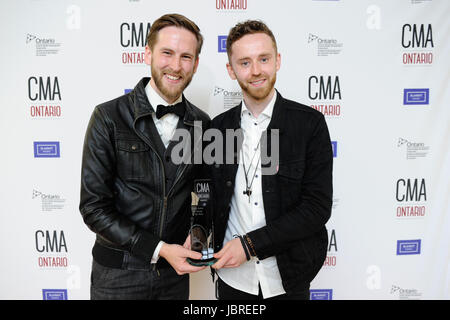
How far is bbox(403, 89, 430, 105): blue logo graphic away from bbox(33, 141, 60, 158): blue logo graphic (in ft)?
8.12

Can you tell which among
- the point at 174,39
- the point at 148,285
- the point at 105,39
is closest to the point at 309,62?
the point at 174,39

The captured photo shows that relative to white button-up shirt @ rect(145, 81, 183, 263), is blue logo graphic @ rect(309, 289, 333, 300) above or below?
below

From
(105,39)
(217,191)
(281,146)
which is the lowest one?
(217,191)

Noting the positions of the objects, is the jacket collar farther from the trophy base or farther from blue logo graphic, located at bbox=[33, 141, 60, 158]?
blue logo graphic, located at bbox=[33, 141, 60, 158]

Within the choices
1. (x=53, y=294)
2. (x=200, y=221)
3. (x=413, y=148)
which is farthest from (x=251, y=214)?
(x=53, y=294)

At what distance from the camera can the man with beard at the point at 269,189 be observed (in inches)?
55.0

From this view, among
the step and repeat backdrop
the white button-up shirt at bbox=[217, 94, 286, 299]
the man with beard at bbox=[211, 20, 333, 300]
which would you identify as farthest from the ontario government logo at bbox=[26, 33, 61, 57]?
the white button-up shirt at bbox=[217, 94, 286, 299]

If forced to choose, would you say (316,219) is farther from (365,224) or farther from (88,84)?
(88,84)

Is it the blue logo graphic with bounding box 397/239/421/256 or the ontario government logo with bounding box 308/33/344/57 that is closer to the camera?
the ontario government logo with bounding box 308/33/344/57

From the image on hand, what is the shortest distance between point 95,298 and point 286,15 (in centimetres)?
202

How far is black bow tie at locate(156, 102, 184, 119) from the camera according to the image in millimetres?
1448

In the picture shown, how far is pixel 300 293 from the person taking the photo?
4.95 feet

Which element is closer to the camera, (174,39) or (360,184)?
(174,39)

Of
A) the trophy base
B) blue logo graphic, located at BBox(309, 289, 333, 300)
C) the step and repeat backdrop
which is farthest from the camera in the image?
blue logo graphic, located at BBox(309, 289, 333, 300)
